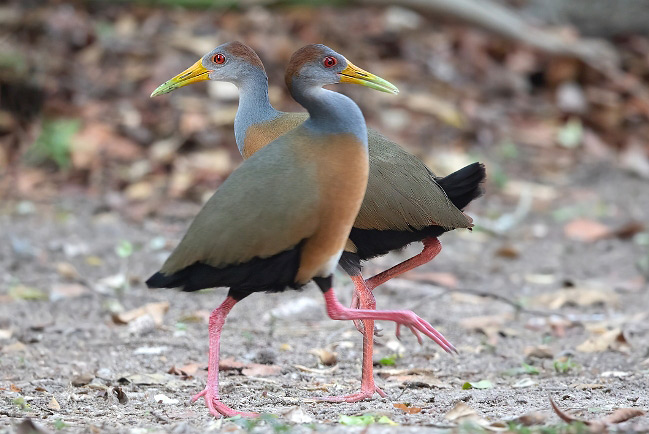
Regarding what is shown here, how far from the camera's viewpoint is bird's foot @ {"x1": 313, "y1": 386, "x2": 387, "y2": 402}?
409 centimetres

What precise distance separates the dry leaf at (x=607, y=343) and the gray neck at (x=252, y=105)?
2038 mm

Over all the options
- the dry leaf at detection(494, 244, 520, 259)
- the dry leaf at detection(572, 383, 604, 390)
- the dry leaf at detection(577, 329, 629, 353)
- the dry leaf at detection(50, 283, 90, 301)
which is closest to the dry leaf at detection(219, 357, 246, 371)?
the dry leaf at detection(572, 383, 604, 390)

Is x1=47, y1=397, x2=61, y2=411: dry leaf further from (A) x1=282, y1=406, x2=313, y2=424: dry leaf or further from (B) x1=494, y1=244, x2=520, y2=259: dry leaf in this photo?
(B) x1=494, y1=244, x2=520, y2=259: dry leaf

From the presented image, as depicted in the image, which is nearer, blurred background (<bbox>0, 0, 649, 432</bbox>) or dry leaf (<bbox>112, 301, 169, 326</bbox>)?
blurred background (<bbox>0, 0, 649, 432</bbox>)

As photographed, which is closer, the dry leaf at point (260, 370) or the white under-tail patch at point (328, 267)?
the white under-tail patch at point (328, 267)

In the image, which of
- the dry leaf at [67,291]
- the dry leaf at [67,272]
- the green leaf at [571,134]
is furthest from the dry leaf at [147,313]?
the green leaf at [571,134]

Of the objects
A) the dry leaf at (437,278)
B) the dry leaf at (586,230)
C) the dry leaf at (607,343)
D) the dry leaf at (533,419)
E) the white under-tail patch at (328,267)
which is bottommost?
the dry leaf at (533,419)

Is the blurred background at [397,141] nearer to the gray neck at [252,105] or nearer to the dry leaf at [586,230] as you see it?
the dry leaf at [586,230]

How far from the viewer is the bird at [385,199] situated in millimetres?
4367

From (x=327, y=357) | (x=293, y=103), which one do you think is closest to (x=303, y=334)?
(x=327, y=357)

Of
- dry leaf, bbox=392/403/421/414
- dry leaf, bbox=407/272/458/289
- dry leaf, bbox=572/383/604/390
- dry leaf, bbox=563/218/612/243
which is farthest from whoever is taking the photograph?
dry leaf, bbox=563/218/612/243

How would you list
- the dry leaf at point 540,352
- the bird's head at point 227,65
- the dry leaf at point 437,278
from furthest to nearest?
the dry leaf at point 437,278
the dry leaf at point 540,352
the bird's head at point 227,65

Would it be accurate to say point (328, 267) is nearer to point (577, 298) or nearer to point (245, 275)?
point (245, 275)

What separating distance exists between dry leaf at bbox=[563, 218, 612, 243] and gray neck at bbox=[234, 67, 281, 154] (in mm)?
4005
